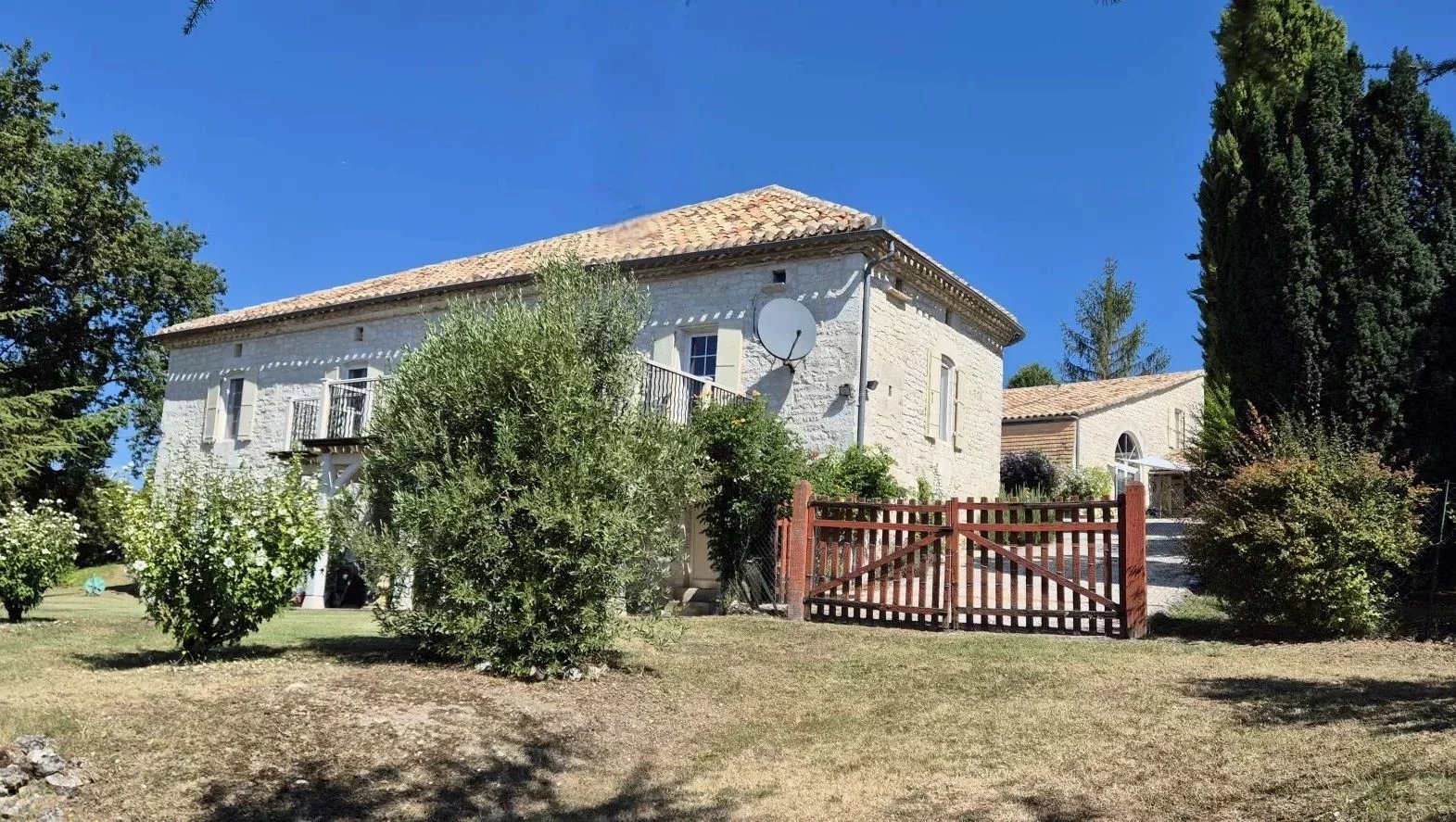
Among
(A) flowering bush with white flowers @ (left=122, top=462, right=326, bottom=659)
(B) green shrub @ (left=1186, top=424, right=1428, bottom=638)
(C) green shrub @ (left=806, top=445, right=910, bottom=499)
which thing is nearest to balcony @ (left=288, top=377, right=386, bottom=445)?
(C) green shrub @ (left=806, top=445, right=910, bottom=499)

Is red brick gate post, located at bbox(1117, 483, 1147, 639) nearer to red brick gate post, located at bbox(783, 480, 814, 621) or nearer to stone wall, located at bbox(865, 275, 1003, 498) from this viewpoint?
red brick gate post, located at bbox(783, 480, 814, 621)

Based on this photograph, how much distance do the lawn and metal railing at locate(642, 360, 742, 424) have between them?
599cm

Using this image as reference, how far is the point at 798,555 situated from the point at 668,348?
239 inches

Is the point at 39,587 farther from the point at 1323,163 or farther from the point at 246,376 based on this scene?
the point at 1323,163

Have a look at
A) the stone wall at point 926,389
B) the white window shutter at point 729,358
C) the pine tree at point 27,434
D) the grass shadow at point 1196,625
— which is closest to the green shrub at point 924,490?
the stone wall at point 926,389

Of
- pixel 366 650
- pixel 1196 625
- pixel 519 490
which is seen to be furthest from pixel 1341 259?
pixel 366 650

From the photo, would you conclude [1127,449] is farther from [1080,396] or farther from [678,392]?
[678,392]

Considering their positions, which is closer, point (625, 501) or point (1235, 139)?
point (625, 501)

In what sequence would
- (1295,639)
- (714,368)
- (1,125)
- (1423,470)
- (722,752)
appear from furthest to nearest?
(1,125)
(714,368)
(1423,470)
(1295,639)
(722,752)

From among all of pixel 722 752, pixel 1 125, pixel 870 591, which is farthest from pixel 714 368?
pixel 1 125

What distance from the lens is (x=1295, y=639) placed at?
9.59 metres

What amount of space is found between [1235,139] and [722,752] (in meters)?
11.4

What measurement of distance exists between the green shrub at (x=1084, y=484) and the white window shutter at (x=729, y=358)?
10711 mm

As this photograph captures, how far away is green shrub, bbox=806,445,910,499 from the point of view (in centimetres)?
1390
